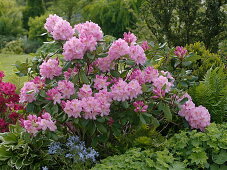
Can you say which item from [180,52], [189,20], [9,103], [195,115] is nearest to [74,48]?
[180,52]

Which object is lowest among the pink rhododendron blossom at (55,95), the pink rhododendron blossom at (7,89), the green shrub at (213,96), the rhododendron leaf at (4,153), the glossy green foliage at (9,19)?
the glossy green foliage at (9,19)

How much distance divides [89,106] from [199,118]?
40.5 inches

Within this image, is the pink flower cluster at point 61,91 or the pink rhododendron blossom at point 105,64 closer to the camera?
the pink flower cluster at point 61,91

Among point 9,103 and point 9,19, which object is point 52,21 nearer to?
point 9,103

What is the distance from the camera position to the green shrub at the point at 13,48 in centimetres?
1583

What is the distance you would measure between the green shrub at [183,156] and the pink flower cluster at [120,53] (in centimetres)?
71

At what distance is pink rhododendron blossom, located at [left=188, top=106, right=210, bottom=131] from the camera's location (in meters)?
3.35

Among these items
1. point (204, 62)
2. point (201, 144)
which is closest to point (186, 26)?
point (204, 62)

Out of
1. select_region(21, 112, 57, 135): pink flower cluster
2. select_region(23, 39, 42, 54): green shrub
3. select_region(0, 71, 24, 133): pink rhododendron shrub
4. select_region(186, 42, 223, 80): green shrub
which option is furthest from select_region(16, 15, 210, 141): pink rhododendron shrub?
select_region(23, 39, 42, 54): green shrub

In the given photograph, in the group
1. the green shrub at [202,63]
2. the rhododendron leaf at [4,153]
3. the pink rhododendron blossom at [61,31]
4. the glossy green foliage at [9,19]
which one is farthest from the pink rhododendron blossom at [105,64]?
the glossy green foliage at [9,19]

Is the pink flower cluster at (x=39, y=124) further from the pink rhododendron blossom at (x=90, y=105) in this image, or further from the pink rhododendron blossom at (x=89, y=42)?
the pink rhododendron blossom at (x=89, y=42)

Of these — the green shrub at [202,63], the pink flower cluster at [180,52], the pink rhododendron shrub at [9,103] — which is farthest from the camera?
the green shrub at [202,63]

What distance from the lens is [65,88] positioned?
119 inches

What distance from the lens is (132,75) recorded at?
3258 mm
